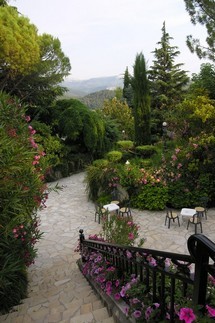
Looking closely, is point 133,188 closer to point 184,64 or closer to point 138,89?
point 138,89

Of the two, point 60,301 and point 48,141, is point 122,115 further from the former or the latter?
point 60,301

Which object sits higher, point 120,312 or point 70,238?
point 120,312

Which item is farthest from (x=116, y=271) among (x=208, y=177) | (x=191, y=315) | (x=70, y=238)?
(x=208, y=177)

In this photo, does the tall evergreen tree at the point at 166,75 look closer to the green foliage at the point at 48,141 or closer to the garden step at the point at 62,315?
the green foliage at the point at 48,141

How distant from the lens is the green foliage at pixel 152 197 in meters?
7.83

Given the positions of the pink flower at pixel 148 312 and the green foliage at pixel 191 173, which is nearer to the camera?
the pink flower at pixel 148 312

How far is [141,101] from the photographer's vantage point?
1253cm

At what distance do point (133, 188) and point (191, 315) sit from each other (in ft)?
23.0

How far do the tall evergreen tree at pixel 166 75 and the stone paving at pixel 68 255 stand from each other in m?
11.8

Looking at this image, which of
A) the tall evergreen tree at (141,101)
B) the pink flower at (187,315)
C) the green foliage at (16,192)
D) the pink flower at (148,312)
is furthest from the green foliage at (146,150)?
the pink flower at (187,315)

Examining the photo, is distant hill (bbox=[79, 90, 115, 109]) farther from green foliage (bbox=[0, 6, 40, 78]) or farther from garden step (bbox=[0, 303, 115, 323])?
garden step (bbox=[0, 303, 115, 323])

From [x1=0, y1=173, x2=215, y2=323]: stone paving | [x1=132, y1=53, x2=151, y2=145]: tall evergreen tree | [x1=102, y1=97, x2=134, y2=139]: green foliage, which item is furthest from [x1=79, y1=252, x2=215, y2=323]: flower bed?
[x1=102, y1=97, x2=134, y2=139]: green foliage

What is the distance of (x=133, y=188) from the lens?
8289 mm

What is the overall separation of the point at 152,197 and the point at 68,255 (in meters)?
3.34
